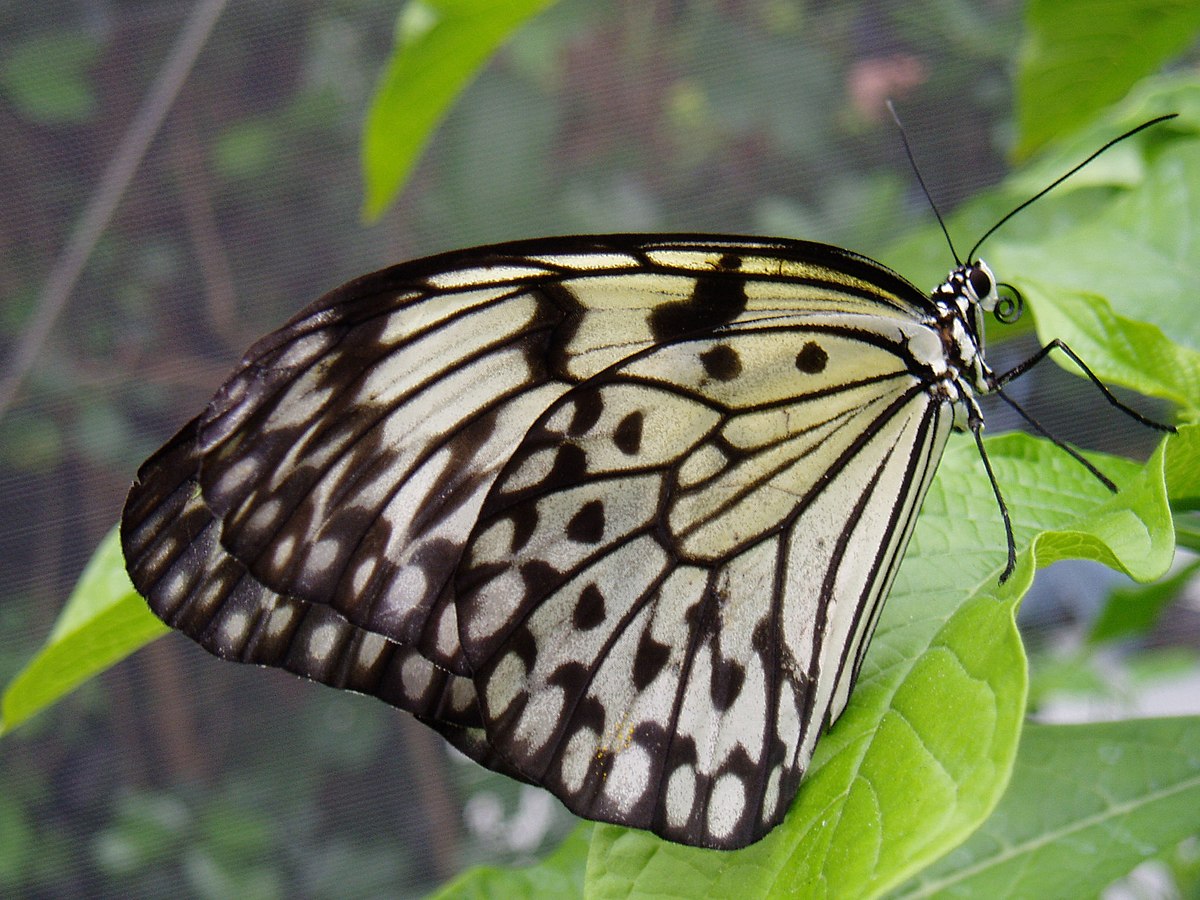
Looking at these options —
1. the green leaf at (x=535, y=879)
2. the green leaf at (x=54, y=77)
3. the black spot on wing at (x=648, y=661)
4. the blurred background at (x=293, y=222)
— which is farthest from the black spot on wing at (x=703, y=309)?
the green leaf at (x=54, y=77)

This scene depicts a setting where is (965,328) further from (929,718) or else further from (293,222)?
(293,222)

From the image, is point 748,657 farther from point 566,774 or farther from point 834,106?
point 834,106

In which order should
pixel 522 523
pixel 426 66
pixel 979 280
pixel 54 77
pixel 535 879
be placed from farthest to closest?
pixel 54 77, pixel 426 66, pixel 535 879, pixel 979 280, pixel 522 523

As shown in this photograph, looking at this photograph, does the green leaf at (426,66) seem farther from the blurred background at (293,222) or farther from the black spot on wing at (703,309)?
the blurred background at (293,222)

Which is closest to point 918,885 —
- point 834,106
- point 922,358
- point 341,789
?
point 922,358

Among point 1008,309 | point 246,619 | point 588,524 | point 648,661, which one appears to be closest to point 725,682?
point 648,661

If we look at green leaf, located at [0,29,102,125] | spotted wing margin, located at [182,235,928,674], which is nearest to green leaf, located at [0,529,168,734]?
spotted wing margin, located at [182,235,928,674]

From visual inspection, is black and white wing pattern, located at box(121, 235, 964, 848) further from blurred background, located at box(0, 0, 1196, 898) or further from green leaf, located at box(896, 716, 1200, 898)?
blurred background, located at box(0, 0, 1196, 898)
